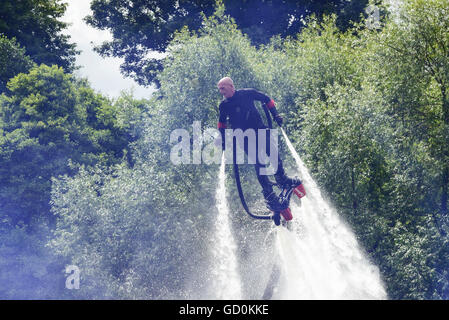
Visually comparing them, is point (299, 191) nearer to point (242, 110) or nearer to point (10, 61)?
point (242, 110)

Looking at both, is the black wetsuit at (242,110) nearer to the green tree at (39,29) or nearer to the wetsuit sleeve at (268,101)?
the wetsuit sleeve at (268,101)

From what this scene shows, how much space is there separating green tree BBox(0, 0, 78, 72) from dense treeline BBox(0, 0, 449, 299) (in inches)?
385

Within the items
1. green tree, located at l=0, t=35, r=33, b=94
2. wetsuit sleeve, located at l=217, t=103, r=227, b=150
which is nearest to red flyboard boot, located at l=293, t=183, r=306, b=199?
wetsuit sleeve, located at l=217, t=103, r=227, b=150

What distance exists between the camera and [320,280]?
12.6 meters

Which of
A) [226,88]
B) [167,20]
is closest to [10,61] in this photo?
[167,20]

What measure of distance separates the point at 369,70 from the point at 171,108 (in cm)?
962

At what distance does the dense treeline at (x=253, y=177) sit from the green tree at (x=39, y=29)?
32.1 ft

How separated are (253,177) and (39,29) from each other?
25243 mm

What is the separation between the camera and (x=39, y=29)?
38781 mm

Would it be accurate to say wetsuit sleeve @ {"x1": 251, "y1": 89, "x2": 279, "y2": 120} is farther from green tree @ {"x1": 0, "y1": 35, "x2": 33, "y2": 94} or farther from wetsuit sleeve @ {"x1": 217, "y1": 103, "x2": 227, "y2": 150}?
green tree @ {"x1": 0, "y1": 35, "x2": 33, "y2": 94}

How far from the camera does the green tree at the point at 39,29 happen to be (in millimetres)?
37000

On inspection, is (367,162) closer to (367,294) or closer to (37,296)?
(367,294)

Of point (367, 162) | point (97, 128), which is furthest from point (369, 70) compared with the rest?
point (97, 128)

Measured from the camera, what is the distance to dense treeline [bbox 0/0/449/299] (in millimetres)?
19531
